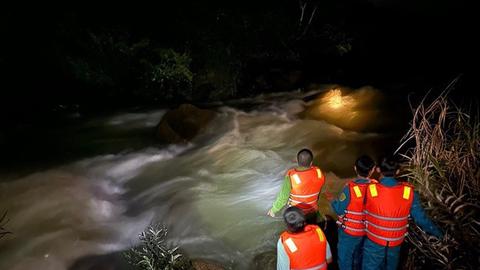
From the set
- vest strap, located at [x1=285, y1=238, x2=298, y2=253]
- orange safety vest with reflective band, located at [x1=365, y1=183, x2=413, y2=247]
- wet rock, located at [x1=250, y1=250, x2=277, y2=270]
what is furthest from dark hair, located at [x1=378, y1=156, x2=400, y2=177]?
wet rock, located at [x1=250, y1=250, x2=277, y2=270]

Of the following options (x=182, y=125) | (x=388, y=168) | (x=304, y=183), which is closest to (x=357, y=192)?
(x=388, y=168)

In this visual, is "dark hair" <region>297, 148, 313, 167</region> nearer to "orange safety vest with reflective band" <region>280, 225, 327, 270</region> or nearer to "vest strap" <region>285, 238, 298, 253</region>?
"orange safety vest with reflective band" <region>280, 225, 327, 270</region>

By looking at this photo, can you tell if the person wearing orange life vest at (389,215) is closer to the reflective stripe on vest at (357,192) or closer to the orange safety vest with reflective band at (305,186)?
the reflective stripe on vest at (357,192)

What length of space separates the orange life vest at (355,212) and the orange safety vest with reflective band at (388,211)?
0.10 meters

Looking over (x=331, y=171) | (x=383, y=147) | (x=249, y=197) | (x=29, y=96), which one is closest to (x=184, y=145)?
(x=249, y=197)

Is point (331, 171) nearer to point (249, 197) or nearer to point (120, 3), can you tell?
point (249, 197)

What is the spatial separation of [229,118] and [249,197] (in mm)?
5752

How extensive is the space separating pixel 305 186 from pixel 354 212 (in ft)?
2.80

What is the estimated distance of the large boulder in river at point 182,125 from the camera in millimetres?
11630

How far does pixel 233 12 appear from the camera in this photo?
55.5ft

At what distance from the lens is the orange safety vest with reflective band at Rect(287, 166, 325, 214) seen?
4.98 meters

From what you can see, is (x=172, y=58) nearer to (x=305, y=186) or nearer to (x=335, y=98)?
(x=335, y=98)

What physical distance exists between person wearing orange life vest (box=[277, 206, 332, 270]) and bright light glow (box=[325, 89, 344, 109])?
10222 millimetres

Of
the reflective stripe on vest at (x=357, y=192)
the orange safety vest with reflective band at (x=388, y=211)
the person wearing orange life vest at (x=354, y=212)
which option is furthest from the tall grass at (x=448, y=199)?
the reflective stripe on vest at (x=357, y=192)
